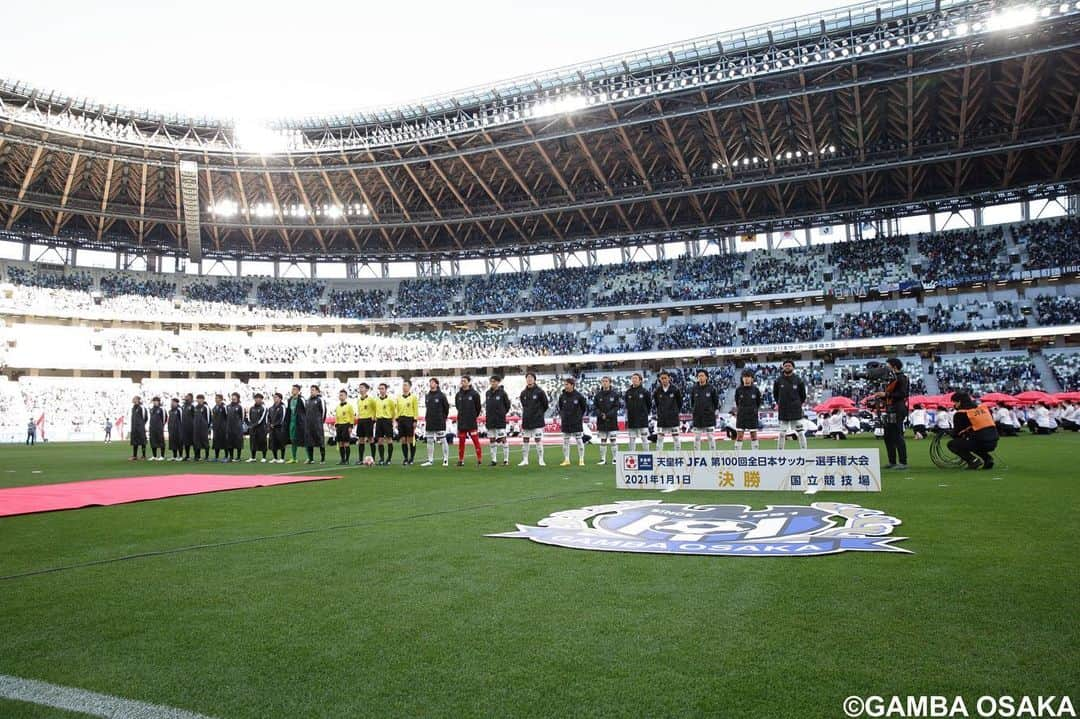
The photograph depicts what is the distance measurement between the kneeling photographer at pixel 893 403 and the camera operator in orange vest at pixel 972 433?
2.72ft

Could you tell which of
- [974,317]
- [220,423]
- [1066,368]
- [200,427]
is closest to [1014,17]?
[974,317]

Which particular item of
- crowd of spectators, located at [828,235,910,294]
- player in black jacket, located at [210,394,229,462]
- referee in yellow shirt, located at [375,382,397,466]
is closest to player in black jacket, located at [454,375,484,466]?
referee in yellow shirt, located at [375,382,397,466]

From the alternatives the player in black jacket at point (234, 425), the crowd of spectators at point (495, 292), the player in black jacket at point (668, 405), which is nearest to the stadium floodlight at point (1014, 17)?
the player in black jacket at point (668, 405)

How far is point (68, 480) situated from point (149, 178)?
38.5m

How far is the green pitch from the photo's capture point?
2.99 m

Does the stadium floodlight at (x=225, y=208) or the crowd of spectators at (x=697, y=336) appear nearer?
the crowd of spectators at (x=697, y=336)

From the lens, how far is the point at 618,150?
4306 cm

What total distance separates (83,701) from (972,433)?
44.3 feet

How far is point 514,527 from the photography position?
7.27 metres

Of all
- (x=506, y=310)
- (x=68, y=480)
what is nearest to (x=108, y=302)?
(x=506, y=310)

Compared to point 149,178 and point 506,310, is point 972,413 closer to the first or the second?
point 506,310

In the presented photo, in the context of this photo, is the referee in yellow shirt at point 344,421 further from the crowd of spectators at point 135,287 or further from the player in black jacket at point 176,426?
the crowd of spectators at point 135,287

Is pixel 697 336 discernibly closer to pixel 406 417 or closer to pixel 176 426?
pixel 406 417

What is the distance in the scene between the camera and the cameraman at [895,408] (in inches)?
511
